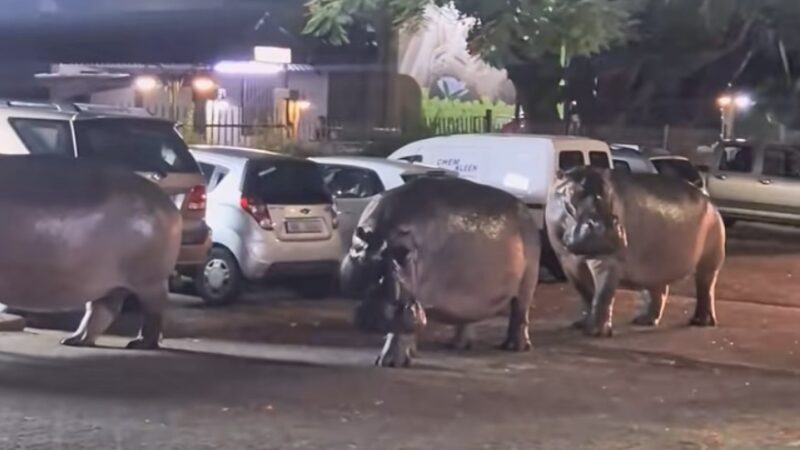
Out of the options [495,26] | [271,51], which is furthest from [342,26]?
[271,51]

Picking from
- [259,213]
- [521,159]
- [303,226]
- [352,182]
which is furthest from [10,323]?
[521,159]

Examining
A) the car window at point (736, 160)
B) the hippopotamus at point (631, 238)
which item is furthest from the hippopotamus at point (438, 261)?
the car window at point (736, 160)

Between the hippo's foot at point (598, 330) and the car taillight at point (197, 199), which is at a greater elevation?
the car taillight at point (197, 199)

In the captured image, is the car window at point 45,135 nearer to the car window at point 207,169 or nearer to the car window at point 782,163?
the car window at point 207,169

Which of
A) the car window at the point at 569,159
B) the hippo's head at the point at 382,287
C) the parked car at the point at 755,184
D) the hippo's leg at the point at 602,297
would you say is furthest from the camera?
the parked car at the point at 755,184

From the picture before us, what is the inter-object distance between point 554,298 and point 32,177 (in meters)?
7.83

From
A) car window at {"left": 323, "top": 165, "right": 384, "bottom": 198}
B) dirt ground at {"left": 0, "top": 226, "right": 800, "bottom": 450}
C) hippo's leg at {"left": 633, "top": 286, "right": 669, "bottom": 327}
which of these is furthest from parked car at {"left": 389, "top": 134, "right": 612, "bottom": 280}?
dirt ground at {"left": 0, "top": 226, "right": 800, "bottom": 450}

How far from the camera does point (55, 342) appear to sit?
13.8 meters

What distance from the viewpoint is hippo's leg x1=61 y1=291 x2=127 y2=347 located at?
532 inches

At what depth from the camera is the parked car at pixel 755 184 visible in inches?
1126

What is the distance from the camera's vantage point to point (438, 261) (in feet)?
44.3

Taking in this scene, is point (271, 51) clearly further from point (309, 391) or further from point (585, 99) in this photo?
point (309, 391)

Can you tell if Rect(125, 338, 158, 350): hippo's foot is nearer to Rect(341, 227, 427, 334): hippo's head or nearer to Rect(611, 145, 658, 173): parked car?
Rect(341, 227, 427, 334): hippo's head

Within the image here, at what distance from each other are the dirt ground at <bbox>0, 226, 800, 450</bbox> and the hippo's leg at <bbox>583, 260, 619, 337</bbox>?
0.75 feet
